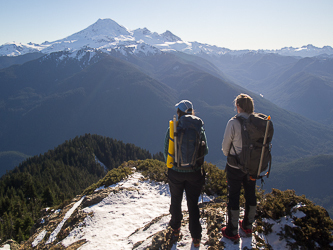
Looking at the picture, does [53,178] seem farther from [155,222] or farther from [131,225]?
[155,222]

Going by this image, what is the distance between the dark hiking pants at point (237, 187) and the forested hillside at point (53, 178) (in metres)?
22.5

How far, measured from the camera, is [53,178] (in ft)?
193

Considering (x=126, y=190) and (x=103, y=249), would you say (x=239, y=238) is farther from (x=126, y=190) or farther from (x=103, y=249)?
(x=126, y=190)

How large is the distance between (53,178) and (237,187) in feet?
212

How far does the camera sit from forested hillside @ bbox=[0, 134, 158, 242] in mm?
30708

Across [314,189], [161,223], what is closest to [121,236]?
[161,223]

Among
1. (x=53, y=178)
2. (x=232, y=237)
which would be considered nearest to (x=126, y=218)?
(x=232, y=237)

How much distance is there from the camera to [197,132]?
18.5ft

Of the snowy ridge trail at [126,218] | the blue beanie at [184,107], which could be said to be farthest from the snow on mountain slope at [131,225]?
the blue beanie at [184,107]

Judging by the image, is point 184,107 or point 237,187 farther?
point 184,107

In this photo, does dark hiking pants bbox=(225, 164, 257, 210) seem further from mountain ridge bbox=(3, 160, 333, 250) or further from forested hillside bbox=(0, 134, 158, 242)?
forested hillside bbox=(0, 134, 158, 242)

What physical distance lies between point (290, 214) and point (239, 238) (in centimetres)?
171

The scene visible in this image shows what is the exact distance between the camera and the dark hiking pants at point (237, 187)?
561cm

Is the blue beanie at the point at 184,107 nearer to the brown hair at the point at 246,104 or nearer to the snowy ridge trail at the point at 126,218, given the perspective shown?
the brown hair at the point at 246,104
